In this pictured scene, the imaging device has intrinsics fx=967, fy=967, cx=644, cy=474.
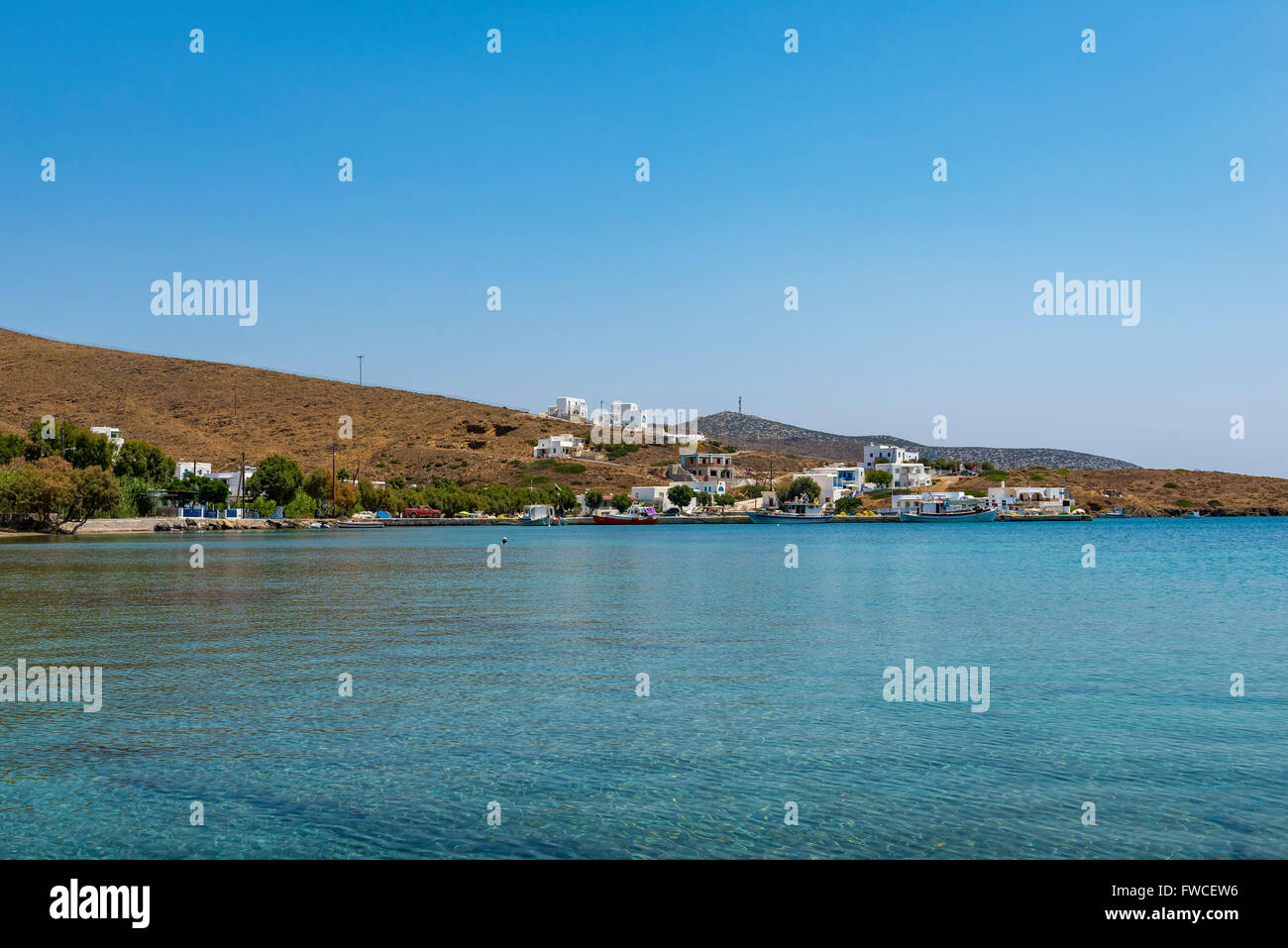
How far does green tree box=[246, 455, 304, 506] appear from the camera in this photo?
124 meters

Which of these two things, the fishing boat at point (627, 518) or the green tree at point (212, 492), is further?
the fishing boat at point (627, 518)

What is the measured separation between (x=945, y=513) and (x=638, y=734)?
555 ft

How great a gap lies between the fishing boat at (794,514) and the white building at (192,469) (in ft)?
290

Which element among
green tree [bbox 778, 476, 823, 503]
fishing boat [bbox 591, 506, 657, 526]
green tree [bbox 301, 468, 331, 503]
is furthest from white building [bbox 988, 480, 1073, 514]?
green tree [bbox 301, 468, 331, 503]

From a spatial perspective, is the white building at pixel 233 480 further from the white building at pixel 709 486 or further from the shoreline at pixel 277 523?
the white building at pixel 709 486

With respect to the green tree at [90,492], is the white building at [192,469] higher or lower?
higher

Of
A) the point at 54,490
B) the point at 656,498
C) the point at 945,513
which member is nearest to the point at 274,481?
the point at 54,490

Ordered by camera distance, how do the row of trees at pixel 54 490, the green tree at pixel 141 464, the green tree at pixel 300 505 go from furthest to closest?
1. the green tree at pixel 300 505
2. the green tree at pixel 141 464
3. the row of trees at pixel 54 490

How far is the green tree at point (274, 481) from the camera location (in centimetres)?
12406

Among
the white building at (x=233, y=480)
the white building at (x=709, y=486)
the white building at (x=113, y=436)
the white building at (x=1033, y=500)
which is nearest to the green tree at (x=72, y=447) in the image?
the white building at (x=113, y=436)

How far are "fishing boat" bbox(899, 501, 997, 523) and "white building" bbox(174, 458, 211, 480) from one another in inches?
4450

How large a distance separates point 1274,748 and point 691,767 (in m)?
7.93

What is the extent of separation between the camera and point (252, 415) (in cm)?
17188

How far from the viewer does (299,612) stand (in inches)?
1208
